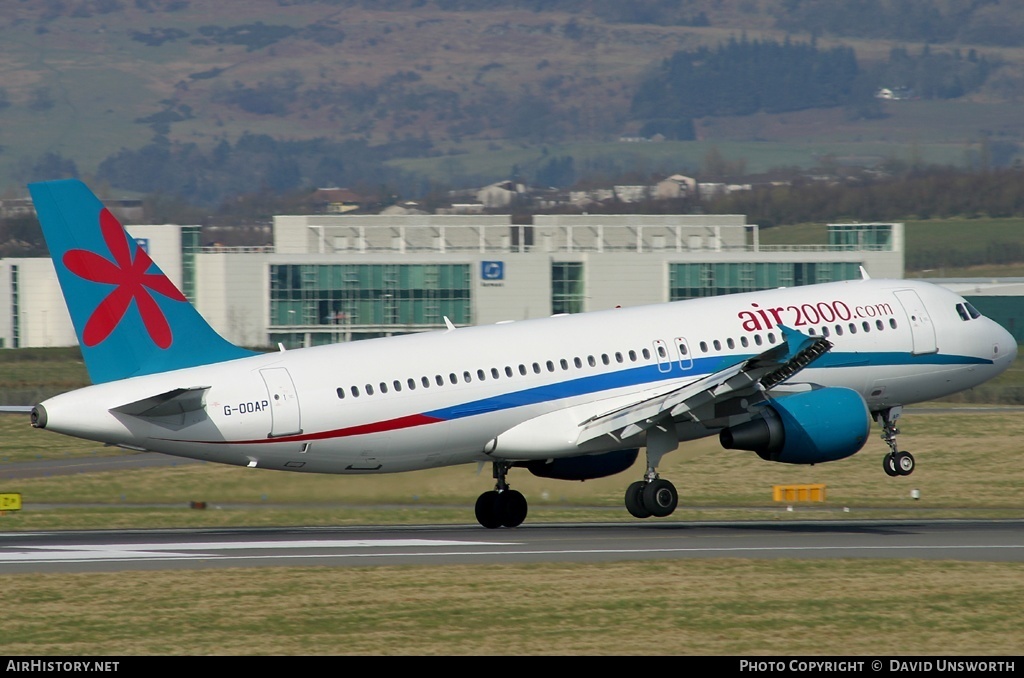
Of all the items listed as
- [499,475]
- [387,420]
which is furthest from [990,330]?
[387,420]

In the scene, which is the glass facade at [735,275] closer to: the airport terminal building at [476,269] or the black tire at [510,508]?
the airport terminal building at [476,269]

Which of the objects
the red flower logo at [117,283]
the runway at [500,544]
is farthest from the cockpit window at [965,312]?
the red flower logo at [117,283]

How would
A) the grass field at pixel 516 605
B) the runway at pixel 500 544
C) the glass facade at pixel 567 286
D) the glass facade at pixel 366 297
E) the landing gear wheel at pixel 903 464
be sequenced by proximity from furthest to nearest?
the glass facade at pixel 366 297 → the glass facade at pixel 567 286 → the landing gear wheel at pixel 903 464 → the runway at pixel 500 544 → the grass field at pixel 516 605

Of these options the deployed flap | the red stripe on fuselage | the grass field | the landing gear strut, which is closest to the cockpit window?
the grass field

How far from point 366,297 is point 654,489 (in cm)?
10012

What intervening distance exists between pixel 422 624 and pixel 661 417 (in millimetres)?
14623

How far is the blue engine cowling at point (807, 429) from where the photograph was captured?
38.7 meters

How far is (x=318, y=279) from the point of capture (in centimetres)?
13850

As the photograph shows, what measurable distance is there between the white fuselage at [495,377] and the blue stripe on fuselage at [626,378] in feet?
0.12

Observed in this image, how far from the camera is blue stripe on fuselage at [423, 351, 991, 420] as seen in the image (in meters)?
38.4

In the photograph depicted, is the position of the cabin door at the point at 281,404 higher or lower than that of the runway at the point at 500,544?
higher

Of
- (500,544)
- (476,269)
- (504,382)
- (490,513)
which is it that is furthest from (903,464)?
(476,269)

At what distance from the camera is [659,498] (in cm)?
3959
